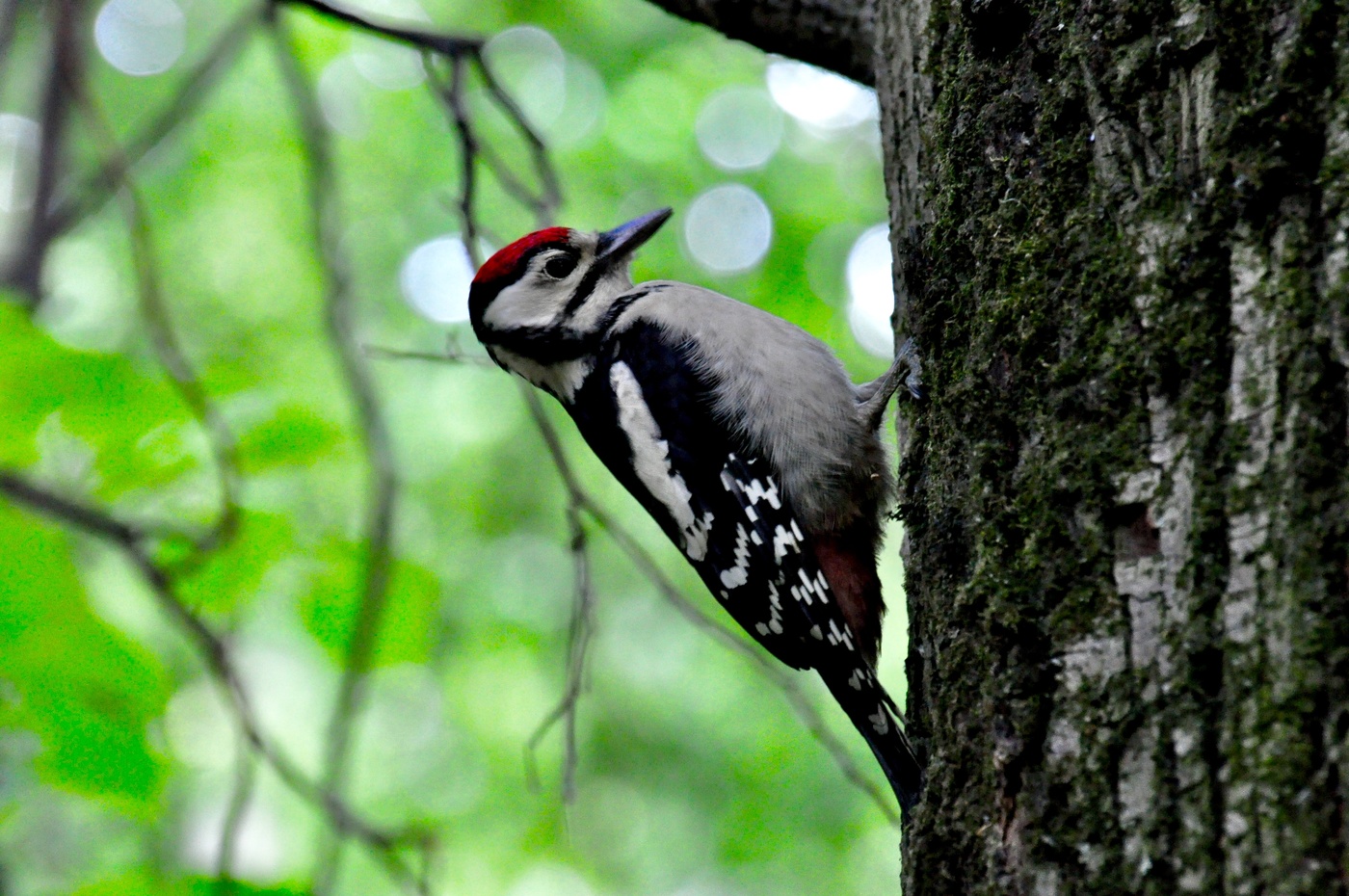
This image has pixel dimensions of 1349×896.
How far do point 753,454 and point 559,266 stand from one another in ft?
2.88

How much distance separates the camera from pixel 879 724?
2.60m

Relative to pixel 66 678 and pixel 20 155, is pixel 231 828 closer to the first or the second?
pixel 66 678

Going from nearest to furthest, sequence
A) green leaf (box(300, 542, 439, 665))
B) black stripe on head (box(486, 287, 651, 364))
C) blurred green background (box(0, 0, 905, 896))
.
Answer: green leaf (box(300, 542, 439, 665)) < black stripe on head (box(486, 287, 651, 364)) < blurred green background (box(0, 0, 905, 896))

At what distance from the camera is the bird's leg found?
227cm

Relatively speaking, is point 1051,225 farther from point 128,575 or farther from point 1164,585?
point 128,575

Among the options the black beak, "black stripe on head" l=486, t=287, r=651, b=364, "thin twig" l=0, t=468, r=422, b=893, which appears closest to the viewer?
"thin twig" l=0, t=468, r=422, b=893

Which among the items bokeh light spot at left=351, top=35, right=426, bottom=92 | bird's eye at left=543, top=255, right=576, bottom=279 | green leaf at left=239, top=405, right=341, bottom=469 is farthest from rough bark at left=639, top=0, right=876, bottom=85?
bokeh light spot at left=351, top=35, right=426, bottom=92

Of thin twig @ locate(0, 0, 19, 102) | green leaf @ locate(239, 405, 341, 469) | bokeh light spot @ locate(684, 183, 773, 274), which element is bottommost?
green leaf @ locate(239, 405, 341, 469)

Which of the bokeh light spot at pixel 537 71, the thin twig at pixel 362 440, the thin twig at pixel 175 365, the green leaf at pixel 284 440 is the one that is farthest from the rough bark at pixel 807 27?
the bokeh light spot at pixel 537 71

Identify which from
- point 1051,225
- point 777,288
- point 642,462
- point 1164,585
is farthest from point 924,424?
point 777,288

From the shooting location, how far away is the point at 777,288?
6.95 metres

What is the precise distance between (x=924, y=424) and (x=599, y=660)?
6.89 metres

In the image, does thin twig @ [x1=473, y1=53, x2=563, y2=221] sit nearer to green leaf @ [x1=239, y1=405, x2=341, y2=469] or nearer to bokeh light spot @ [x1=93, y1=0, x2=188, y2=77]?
green leaf @ [x1=239, y1=405, x2=341, y2=469]

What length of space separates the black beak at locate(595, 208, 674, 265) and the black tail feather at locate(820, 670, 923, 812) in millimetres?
1441
